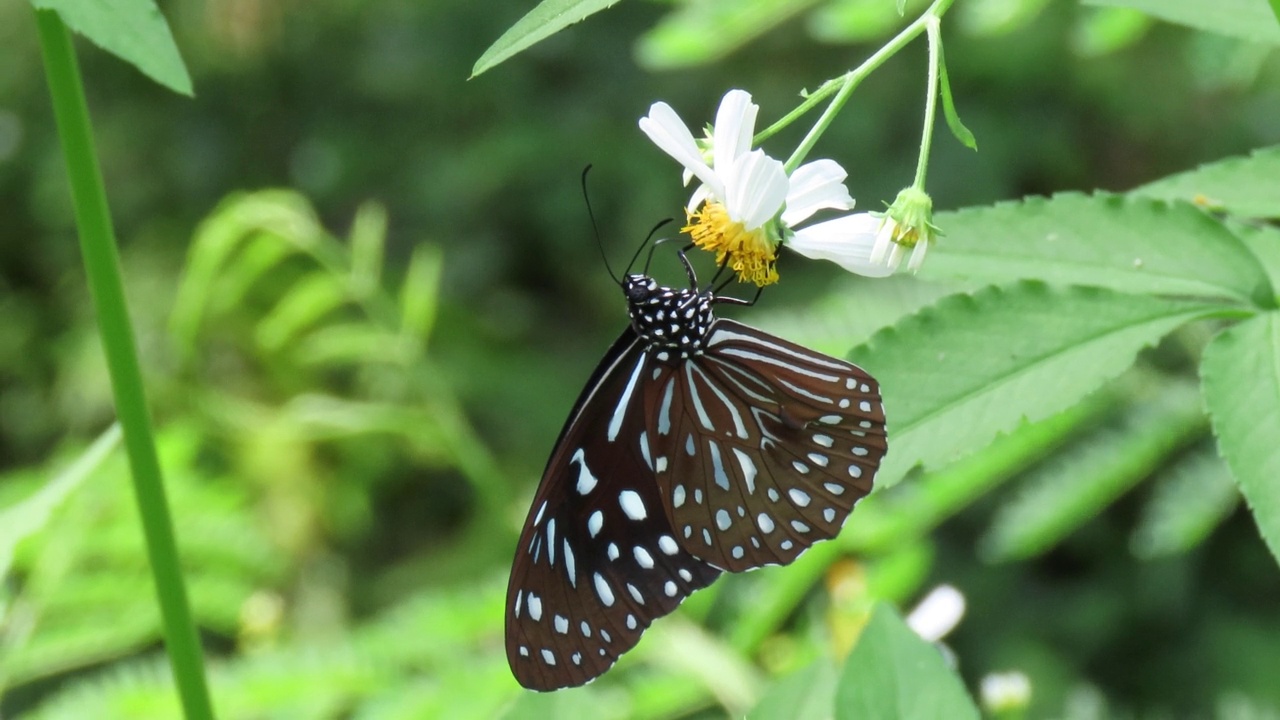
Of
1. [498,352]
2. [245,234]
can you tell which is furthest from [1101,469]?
[498,352]

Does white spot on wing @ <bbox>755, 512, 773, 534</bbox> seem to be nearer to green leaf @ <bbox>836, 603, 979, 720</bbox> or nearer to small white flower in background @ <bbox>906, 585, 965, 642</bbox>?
small white flower in background @ <bbox>906, 585, 965, 642</bbox>

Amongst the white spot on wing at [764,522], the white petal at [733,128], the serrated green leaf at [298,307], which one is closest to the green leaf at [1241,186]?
the white petal at [733,128]

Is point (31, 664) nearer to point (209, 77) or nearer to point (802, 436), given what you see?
point (802, 436)

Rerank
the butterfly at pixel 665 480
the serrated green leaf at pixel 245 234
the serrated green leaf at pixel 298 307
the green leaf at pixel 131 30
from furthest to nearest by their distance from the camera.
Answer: the serrated green leaf at pixel 298 307
the serrated green leaf at pixel 245 234
the butterfly at pixel 665 480
the green leaf at pixel 131 30

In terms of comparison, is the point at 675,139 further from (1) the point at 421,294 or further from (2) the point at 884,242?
(1) the point at 421,294

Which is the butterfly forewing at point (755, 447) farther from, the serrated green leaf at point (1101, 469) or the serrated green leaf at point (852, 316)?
the serrated green leaf at point (1101, 469)
